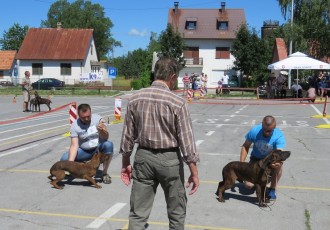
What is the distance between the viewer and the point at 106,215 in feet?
18.6

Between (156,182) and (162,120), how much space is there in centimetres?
60

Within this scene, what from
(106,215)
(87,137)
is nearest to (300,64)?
(87,137)

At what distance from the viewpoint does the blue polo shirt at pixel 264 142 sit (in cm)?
632

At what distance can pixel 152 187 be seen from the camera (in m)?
4.10

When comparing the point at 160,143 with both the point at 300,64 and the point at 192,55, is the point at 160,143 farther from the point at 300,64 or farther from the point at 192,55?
the point at 192,55

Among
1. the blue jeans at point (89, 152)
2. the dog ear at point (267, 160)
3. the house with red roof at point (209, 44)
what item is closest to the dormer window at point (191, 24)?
the house with red roof at point (209, 44)

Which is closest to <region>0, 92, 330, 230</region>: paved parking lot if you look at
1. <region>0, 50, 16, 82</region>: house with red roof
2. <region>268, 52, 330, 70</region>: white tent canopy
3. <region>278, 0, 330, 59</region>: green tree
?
<region>268, 52, 330, 70</region>: white tent canopy

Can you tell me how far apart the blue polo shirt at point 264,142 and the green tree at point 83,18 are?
292 ft

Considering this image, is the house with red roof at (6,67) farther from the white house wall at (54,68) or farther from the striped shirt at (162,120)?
the striped shirt at (162,120)

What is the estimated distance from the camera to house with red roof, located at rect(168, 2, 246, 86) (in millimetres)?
58125

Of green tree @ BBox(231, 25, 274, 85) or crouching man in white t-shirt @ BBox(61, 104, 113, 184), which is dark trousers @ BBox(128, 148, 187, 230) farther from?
green tree @ BBox(231, 25, 274, 85)

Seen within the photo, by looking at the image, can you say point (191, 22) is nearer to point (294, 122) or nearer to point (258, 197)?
point (294, 122)

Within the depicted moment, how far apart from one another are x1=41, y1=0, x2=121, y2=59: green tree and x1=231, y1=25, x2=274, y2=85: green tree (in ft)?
165

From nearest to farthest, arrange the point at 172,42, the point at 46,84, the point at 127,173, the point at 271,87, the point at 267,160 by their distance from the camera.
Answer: the point at 127,173 < the point at 267,160 < the point at 271,87 < the point at 46,84 < the point at 172,42
